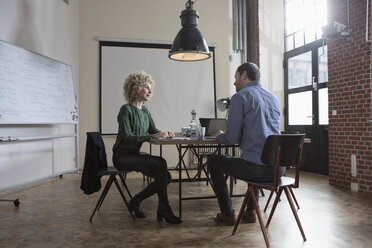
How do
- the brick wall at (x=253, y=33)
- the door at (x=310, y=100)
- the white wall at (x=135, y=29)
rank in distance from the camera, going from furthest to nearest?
the brick wall at (x=253, y=33) → the white wall at (x=135, y=29) → the door at (x=310, y=100)

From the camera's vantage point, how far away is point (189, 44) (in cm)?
391

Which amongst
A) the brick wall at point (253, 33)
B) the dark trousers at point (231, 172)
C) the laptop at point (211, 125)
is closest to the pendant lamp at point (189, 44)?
the laptop at point (211, 125)

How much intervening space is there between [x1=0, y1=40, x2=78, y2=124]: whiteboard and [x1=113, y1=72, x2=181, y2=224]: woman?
166cm

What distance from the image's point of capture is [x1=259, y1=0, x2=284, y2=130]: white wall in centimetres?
653

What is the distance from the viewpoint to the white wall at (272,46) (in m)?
6.53

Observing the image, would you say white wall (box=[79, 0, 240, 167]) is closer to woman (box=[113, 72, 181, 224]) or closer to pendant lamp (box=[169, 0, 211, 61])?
pendant lamp (box=[169, 0, 211, 61])

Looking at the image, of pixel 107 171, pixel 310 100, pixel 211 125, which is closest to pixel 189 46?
pixel 211 125

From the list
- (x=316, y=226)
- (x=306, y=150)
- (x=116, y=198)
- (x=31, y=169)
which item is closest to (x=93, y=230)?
(x=116, y=198)

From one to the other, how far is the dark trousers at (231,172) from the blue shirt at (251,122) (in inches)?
2.3

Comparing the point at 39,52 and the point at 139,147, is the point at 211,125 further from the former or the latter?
the point at 39,52

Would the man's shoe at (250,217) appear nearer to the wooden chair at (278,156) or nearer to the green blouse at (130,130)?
the wooden chair at (278,156)

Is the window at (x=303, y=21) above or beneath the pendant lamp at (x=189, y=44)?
above

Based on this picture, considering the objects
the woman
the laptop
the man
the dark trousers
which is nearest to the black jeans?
the woman

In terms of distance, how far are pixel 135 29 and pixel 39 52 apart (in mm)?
2126
